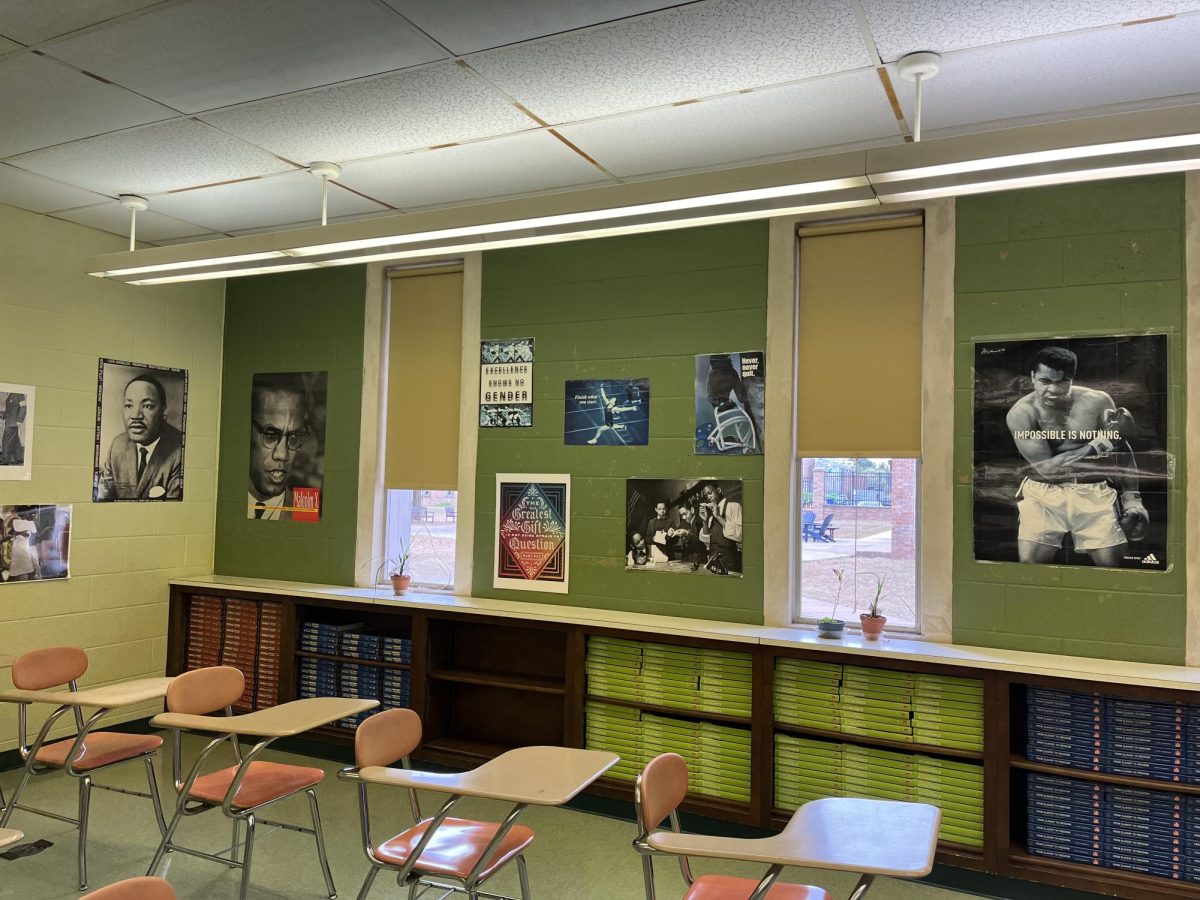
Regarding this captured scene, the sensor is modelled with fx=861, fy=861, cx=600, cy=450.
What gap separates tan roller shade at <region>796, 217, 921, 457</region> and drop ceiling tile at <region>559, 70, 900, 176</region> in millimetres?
623

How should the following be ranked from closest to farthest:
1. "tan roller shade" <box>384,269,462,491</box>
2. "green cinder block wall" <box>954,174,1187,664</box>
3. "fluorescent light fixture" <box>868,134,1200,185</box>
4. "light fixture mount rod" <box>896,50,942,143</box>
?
"fluorescent light fixture" <box>868,134,1200,185</box> → "light fixture mount rod" <box>896,50,942,143</box> → "green cinder block wall" <box>954,174,1187,664</box> → "tan roller shade" <box>384,269,462,491</box>

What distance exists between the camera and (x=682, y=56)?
294 centimetres

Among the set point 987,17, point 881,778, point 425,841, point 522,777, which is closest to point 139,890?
point 425,841

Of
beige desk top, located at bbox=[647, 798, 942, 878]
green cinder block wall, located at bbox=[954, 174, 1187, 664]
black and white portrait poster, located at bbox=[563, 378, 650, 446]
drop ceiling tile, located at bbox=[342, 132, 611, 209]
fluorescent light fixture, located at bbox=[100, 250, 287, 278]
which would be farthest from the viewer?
black and white portrait poster, located at bbox=[563, 378, 650, 446]

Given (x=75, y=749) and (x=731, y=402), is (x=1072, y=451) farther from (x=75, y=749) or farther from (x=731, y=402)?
(x=75, y=749)

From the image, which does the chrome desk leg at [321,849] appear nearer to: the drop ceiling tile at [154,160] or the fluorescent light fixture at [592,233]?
the fluorescent light fixture at [592,233]

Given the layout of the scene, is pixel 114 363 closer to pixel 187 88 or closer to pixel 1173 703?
pixel 187 88

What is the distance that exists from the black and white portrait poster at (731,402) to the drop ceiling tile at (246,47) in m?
2.16

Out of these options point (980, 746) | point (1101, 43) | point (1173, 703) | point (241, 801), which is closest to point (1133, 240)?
point (1101, 43)

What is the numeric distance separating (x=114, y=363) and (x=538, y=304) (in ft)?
8.93

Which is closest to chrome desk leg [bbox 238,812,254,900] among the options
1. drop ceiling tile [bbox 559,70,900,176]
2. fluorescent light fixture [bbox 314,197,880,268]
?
fluorescent light fixture [bbox 314,197,880,268]

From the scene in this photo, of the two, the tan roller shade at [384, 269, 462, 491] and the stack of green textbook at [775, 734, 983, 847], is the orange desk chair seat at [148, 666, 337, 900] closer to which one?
the tan roller shade at [384, 269, 462, 491]

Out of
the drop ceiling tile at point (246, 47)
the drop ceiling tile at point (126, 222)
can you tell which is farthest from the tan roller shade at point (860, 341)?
the drop ceiling tile at point (126, 222)

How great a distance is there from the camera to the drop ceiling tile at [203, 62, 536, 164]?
10.5ft
